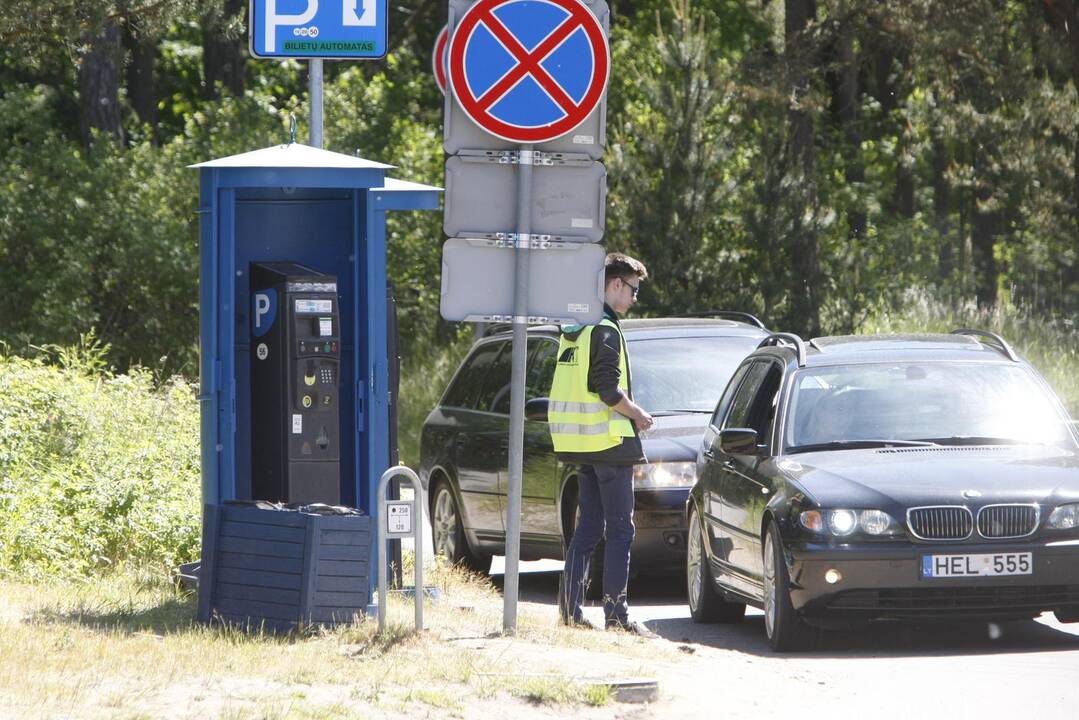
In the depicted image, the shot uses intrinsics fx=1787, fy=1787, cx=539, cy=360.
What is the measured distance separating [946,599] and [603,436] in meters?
1.91

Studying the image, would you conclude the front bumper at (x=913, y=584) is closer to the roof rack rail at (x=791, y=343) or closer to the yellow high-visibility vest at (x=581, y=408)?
the yellow high-visibility vest at (x=581, y=408)

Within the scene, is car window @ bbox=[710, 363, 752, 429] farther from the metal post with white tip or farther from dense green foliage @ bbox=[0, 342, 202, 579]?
dense green foliage @ bbox=[0, 342, 202, 579]

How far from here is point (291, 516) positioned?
27.2 feet

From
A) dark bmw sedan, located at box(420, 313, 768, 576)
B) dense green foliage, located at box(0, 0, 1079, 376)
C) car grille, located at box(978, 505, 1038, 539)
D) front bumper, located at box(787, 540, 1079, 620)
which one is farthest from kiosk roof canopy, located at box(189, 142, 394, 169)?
dense green foliage, located at box(0, 0, 1079, 376)

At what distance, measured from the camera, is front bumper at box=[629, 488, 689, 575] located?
11148mm

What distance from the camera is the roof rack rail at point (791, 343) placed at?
10.1 m

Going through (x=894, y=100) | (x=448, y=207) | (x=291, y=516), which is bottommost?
(x=291, y=516)

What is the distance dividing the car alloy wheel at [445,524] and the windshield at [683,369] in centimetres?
188

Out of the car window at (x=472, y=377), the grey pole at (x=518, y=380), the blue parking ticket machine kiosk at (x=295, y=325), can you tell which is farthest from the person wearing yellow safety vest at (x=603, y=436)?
the car window at (x=472, y=377)

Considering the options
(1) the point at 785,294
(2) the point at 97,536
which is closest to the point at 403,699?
(2) the point at 97,536

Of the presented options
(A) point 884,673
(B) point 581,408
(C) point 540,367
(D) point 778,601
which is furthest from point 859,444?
(C) point 540,367

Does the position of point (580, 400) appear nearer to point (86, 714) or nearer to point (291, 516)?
point (291, 516)

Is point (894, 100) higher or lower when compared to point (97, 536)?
higher

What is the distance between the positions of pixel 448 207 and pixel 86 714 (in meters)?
3.12
